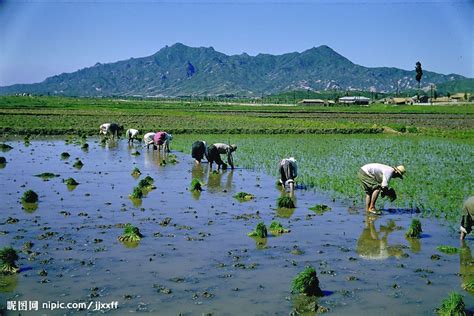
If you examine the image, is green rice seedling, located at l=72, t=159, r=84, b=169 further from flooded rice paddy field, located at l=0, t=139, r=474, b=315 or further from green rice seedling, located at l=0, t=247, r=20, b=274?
green rice seedling, located at l=0, t=247, r=20, b=274

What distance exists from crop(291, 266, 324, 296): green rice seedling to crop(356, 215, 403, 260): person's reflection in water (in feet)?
7.06

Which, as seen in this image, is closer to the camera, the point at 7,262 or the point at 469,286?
the point at 469,286

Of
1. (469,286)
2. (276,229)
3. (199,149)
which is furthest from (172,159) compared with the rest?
(469,286)

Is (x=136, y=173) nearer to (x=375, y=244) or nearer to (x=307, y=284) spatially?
(x=375, y=244)

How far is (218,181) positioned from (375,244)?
7.95 meters

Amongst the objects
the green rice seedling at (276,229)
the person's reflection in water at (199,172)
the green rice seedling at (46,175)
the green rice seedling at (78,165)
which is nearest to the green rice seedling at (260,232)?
the green rice seedling at (276,229)

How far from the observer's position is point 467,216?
946cm

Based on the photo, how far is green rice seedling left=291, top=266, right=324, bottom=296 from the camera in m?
6.88

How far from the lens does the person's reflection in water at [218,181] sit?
15.5 meters

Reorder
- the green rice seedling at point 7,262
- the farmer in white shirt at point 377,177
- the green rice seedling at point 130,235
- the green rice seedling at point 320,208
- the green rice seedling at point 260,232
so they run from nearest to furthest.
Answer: the green rice seedling at point 7,262
the green rice seedling at point 130,235
the green rice seedling at point 260,232
the farmer in white shirt at point 377,177
the green rice seedling at point 320,208

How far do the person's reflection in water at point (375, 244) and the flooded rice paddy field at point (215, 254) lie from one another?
0.07ft

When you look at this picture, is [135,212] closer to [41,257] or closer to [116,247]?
[116,247]

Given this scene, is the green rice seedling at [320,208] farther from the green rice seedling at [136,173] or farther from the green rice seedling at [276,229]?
the green rice seedling at [136,173]

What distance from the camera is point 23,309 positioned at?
6383 millimetres
